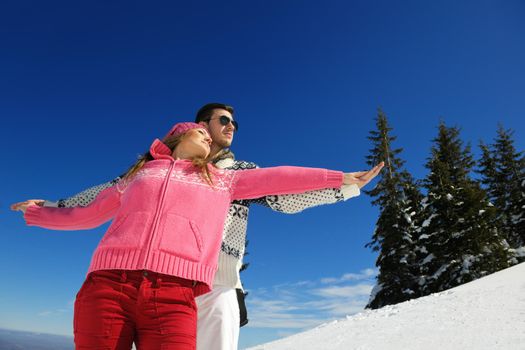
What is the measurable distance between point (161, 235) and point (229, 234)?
58 cm

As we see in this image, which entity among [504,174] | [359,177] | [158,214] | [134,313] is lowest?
[134,313]

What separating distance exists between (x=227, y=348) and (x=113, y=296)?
752 millimetres

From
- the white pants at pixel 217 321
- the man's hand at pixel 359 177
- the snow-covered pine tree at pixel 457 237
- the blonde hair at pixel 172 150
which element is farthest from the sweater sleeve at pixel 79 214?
the snow-covered pine tree at pixel 457 237

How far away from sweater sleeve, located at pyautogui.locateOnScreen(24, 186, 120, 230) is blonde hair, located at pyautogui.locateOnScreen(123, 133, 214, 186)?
21cm

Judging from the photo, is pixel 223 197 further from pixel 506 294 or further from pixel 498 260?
pixel 498 260

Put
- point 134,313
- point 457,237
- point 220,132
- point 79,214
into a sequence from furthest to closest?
point 457,237
point 220,132
point 79,214
point 134,313

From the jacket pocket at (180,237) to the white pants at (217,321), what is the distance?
1.06ft

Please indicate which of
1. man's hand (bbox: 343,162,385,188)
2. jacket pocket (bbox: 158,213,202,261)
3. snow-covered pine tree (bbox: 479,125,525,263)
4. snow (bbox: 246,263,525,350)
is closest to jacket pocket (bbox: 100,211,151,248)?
jacket pocket (bbox: 158,213,202,261)

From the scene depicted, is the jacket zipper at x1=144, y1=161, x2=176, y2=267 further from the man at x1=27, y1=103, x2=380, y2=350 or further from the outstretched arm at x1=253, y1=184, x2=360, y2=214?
the outstretched arm at x1=253, y1=184, x2=360, y2=214

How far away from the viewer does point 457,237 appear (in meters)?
18.0

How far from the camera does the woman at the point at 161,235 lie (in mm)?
1945

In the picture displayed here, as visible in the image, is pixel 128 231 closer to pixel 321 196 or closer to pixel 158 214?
pixel 158 214

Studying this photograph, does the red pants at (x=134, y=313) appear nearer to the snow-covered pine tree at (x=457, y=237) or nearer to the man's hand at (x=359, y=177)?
the man's hand at (x=359, y=177)

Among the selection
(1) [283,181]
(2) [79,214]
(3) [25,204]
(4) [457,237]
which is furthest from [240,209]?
(4) [457,237]
